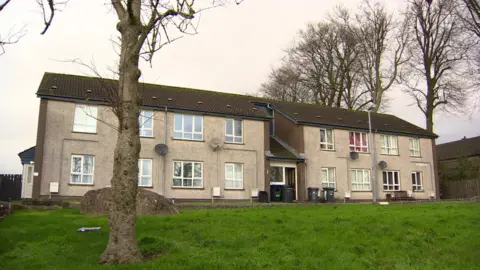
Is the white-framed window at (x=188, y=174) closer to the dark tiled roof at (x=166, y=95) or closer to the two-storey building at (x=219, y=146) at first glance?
the two-storey building at (x=219, y=146)

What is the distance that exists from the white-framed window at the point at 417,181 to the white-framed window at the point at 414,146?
5.04 feet

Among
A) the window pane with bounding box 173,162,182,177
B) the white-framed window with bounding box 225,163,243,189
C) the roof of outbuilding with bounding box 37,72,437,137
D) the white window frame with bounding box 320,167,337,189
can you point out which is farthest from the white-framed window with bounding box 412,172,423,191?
the window pane with bounding box 173,162,182,177

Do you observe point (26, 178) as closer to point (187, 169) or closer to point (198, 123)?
point (187, 169)

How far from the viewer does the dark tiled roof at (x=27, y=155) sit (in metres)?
27.7

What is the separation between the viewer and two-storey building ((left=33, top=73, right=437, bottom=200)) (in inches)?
938

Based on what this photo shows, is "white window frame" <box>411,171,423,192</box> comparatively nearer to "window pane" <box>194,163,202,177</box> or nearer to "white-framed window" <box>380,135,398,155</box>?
"white-framed window" <box>380,135,398,155</box>

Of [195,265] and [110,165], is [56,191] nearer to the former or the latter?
[110,165]

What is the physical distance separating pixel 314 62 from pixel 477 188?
1876cm

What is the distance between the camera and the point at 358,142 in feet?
111

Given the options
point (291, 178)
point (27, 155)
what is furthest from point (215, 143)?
point (27, 155)

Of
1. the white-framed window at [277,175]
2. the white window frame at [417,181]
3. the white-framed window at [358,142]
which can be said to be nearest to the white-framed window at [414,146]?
the white window frame at [417,181]

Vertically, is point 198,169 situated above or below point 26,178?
above

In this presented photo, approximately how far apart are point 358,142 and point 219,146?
472 inches

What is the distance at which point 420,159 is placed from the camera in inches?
1443
